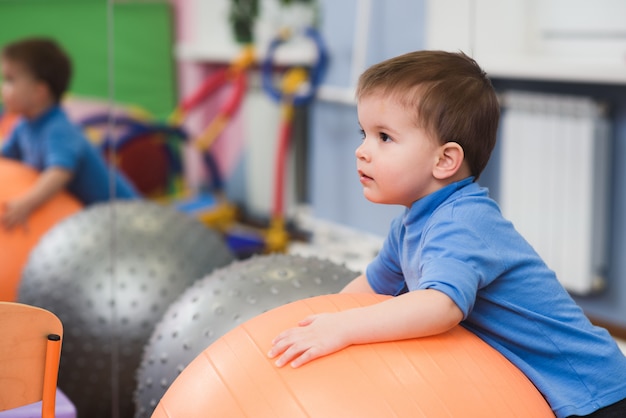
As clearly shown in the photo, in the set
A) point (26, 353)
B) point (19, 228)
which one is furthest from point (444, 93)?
point (19, 228)

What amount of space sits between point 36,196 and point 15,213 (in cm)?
10

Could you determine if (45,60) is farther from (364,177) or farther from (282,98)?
(364,177)

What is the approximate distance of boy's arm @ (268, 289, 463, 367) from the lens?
1.15 m

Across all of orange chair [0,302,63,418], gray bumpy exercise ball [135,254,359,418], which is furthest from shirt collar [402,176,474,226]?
orange chair [0,302,63,418]

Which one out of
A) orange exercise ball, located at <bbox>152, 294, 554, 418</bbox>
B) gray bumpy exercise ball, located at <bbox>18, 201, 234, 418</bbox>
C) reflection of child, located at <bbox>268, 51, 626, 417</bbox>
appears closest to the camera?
orange exercise ball, located at <bbox>152, 294, 554, 418</bbox>

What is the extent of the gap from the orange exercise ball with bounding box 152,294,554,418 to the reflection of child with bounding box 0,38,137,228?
1.25m

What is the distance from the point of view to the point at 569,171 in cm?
264

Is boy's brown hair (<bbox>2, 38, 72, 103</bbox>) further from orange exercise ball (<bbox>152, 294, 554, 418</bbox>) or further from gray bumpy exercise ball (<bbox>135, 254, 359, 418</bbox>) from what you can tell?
orange exercise ball (<bbox>152, 294, 554, 418</bbox>)

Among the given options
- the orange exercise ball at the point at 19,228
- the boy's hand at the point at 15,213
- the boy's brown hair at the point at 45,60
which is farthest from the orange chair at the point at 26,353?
the boy's brown hair at the point at 45,60

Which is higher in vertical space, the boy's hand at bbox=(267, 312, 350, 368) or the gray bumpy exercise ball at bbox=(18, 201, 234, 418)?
the boy's hand at bbox=(267, 312, 350, 368)

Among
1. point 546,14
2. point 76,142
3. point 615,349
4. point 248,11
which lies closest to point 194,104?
point 248,11

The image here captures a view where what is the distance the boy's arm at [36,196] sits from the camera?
7.17ft

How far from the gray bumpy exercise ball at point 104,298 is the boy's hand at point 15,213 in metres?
0.12

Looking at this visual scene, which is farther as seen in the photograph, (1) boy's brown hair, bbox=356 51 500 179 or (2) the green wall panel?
(2) the green wall panel
